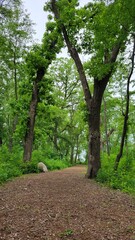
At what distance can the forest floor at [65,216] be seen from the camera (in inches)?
125

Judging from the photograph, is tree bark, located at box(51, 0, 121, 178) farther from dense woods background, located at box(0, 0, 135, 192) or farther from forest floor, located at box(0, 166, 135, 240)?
forest floor, located at box(0, 166, 135, 240)

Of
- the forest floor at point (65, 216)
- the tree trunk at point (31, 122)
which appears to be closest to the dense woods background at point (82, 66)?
the tree trunk at point (31, 122)

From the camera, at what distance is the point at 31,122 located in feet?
43.3

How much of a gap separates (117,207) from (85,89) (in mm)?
6062

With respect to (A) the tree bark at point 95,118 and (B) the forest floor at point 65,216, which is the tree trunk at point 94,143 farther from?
(B) the forest floor at point 65,216

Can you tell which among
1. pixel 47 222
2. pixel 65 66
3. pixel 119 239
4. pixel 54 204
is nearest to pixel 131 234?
pixel 119 239

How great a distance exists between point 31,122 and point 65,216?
31.6ft

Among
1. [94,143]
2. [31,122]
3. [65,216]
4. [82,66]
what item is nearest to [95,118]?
[94,143]

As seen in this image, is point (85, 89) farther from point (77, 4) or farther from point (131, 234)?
point (131, 234)

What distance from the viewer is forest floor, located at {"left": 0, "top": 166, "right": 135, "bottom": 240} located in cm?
317

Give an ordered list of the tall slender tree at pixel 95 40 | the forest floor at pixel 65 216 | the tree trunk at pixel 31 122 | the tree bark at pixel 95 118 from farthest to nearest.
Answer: the tree trunk at pixel 31 122 → the tree bark at pixel 95 118 → the tall slender tree at pixel 95 40 → the forest floor at pixel 65 216

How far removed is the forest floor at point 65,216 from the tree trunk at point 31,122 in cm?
690

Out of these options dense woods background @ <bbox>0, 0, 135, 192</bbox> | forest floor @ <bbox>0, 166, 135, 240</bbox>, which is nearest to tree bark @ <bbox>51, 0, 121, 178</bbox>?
dense woods background @ <bbox>0, 0, 135, 192</bbox>

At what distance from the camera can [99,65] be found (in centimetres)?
880
